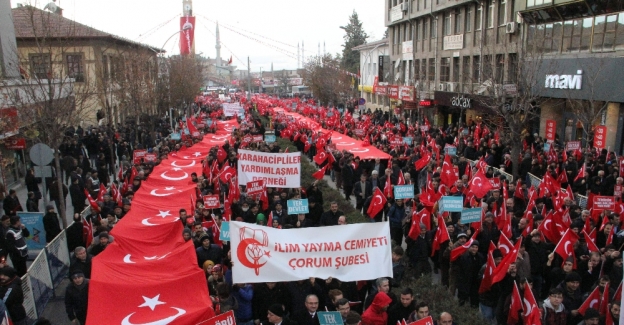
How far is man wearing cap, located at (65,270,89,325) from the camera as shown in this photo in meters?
8.03

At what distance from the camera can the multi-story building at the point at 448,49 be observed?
98.8ft

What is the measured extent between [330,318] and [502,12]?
28.1 meters

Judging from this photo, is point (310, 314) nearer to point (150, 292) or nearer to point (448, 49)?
point (150, 292)

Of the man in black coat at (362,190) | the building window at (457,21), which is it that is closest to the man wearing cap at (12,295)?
the man in black coat at (362,190)

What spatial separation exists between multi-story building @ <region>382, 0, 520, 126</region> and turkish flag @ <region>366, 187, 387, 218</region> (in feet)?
50.8

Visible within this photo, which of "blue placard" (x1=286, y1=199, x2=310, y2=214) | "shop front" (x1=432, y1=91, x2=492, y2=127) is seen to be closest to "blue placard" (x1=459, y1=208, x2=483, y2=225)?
"blue placard" (x1=286, y1=199, x2=310, y2=214)

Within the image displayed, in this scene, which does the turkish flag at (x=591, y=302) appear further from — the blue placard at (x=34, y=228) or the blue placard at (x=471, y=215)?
the blue placard at (x=34, y=228)

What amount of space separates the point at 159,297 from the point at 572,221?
7.55 meters

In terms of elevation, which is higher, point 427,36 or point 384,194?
point 427,36

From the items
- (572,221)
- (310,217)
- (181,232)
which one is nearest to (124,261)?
(181,232)

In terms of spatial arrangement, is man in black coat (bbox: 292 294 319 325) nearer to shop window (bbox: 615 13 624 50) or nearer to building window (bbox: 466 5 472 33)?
shop window (bbox: 615 13 624 50)

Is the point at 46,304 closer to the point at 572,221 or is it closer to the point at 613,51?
the point at 572,221

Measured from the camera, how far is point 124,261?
9.70 meters

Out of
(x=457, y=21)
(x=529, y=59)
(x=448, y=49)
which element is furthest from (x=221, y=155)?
(x=448, y=49)
